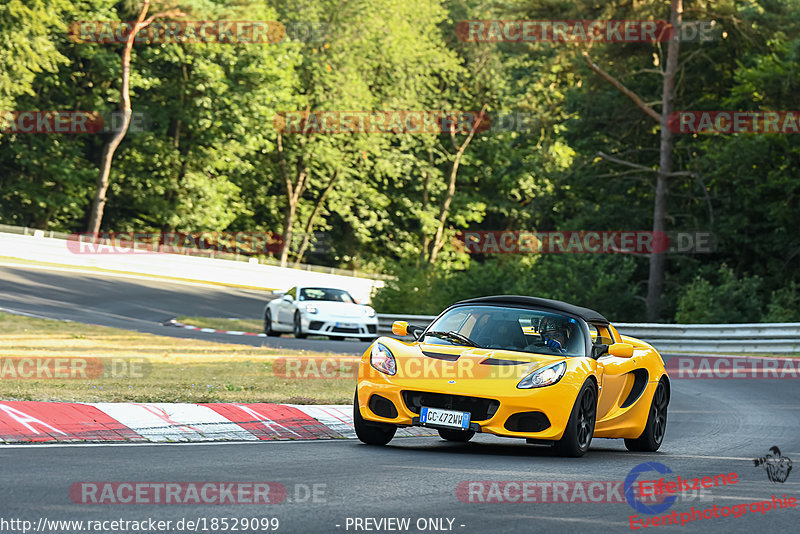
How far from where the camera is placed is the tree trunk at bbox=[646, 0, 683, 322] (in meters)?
37.5

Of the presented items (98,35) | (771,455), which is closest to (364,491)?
(771,455)

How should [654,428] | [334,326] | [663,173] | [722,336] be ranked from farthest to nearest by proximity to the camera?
[663,173], [334,326], [722,336], [654,428]

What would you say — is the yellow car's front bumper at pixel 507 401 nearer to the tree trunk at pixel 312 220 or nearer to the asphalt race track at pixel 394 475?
the asphalt race track at pixel 394 475

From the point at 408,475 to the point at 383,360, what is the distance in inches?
78.1

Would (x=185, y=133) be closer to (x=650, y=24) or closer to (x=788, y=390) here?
(x=650, y=24)

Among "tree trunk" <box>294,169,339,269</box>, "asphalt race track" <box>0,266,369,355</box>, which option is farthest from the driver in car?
"tree trunk" <box>294,169,339,269</box>

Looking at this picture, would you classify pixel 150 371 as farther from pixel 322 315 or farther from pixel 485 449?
pixel 322 315

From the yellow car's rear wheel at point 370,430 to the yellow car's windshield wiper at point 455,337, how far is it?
0.95 m

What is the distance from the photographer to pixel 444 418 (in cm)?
950

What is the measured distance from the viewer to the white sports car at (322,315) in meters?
27.4

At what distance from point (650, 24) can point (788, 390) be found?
22.7m

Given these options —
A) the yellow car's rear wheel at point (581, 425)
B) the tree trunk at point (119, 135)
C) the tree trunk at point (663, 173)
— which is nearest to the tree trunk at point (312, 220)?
the tree trunk at point (119, 135)

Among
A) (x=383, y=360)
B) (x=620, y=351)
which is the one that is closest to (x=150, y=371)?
(x=383, y=360)

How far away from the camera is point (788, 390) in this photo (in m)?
17.8
